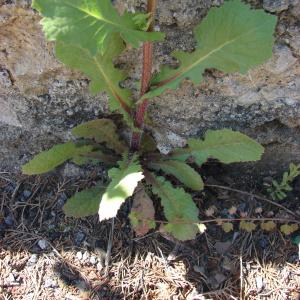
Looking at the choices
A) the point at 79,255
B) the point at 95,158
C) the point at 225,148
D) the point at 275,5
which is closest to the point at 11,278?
the point at 79,255

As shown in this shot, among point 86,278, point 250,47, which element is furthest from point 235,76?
point 86,278

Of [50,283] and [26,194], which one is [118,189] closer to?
Answer: [50,283]

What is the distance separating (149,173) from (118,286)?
524 mm

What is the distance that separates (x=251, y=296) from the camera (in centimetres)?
206

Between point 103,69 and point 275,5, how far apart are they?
73 cm

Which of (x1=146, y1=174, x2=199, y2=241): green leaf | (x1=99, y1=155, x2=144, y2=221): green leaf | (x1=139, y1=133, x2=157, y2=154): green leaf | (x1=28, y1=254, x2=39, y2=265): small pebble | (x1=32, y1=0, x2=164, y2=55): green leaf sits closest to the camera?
(x1=32, y1=0, x2=164, y2=55): green leaf

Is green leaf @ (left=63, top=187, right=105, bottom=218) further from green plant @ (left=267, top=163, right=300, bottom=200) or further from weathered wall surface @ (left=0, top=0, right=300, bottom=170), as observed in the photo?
green plant @ (left=267, top=163, right=300, bottom=200)

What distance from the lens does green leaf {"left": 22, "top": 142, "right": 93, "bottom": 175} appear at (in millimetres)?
2117

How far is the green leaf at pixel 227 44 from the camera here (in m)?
1.78

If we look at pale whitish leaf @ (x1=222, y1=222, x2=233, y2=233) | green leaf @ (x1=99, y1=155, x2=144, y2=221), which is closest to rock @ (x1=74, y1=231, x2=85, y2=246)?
green leaf @ (x1=99, y1=155, x2=144, y2=221)

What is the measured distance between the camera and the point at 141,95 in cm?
203

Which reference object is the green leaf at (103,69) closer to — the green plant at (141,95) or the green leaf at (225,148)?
the green plant at (141,95)

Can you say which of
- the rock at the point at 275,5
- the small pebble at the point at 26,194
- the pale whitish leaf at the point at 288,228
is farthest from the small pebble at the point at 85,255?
the rock at the point at 275,5

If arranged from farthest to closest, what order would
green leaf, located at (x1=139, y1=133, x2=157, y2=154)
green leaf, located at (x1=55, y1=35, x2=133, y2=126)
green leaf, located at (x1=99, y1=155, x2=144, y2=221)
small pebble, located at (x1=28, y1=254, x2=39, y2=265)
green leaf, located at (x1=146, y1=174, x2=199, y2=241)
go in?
green leaf, located at (x1=139, y1=133, x2=157, y2=154) < small pebble, located at (x1=28, y1=254, x2=39, y2=265) < green leaf, located at (x1=146, y1=174, x2=199, y2=241) < green leaf, located at (x1=55, y1=35, x2=133, y2=126) < green leaf, located at (x1=99, y1=155, x2=144, y2=221)
